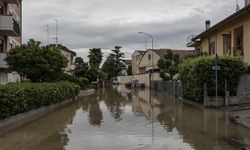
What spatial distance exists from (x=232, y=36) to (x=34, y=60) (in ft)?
51.1

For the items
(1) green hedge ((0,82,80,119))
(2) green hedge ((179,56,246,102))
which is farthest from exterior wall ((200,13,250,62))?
(1) green hedge ((0,82,80,119))

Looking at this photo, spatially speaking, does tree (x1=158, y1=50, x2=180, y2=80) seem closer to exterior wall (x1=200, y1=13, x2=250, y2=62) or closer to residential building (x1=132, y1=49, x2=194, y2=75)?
exterior wall (x1=200, y1=13, x2=250, y2=62)

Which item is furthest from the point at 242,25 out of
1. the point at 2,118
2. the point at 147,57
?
the point at 147,57

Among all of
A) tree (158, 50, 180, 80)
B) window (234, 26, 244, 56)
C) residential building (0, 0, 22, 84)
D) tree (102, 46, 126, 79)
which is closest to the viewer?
residential building (0, 0, 22, 84)

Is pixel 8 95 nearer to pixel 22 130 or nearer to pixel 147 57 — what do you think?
pixel 22 130

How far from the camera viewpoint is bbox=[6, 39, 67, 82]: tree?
32.0 metres

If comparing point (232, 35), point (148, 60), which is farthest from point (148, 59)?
point (232, 35)

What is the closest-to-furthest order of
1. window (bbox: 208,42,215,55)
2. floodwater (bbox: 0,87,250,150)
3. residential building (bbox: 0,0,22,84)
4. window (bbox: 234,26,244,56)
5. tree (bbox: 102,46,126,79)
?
floodwater (bbox: 0,87,250,150) → residential building (bbox: 0,0,22,84) → window (bbox: 234,26,244,56) → window (bbox: 208,42,215,55) → tree (bbox: 102,46,126,79)

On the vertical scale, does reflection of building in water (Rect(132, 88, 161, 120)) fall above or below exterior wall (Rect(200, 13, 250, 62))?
below

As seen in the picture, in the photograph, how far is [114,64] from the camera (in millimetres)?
140625

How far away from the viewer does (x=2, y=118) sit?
16.8 meters

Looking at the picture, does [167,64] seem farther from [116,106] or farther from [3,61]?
[3,61]

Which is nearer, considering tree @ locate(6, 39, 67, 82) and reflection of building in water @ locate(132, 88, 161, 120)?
reflection of building in water @ locate(132, 88, 161, 120)

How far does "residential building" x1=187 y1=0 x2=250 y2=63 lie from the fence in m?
4.81
